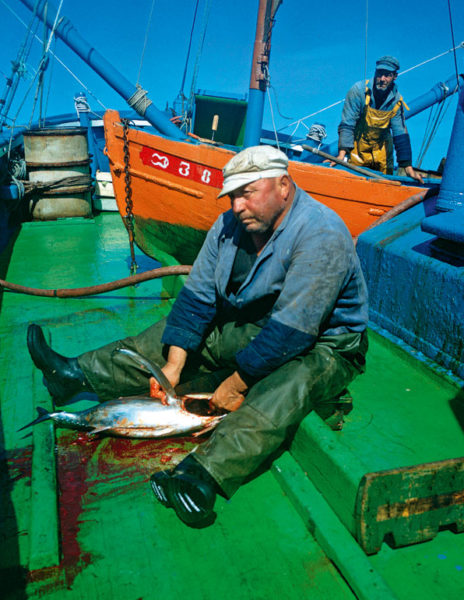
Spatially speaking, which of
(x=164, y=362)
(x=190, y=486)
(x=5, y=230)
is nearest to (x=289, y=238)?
(x=164, y=362)

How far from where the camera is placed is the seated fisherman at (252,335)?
2.09 metres

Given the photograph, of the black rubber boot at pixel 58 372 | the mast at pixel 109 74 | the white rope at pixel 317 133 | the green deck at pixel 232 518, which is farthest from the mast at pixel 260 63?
the white rope at pixel 317 133

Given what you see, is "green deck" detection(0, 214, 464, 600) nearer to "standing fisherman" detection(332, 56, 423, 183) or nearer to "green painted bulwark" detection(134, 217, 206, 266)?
"green painted bulwark" detection(134, 217, 206, 266)

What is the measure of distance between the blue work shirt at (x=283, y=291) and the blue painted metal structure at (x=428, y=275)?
2.73 feet

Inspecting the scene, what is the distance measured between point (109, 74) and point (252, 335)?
7036 mm

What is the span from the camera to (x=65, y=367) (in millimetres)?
2729

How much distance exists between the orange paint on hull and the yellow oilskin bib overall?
1.93 meters

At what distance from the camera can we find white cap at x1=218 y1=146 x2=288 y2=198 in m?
2.30

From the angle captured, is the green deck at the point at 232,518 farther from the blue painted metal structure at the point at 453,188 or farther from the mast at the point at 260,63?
the mast at the point at 260,63

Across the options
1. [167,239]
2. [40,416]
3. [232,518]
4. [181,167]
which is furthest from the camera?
[167,239]

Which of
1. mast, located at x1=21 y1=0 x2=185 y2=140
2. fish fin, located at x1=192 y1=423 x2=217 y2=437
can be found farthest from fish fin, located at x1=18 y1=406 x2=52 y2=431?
mast, located at x1=21 y1=0 x2=185 y2=140

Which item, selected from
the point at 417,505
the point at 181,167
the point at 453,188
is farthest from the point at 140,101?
the point at 417,505

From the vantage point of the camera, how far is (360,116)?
651 cm

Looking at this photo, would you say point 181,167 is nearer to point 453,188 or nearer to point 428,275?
point 453,188
